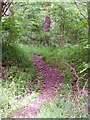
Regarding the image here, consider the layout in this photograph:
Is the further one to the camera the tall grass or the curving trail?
the tall grass

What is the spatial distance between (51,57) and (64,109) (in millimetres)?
6511

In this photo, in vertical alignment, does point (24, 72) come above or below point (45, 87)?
above

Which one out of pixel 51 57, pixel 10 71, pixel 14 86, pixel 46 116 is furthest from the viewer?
pixel 51 57

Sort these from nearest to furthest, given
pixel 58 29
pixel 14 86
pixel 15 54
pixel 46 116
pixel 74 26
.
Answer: pixel 46 116, pixel 14 86, pixel 15 54, pixel 74 26, pixel 58 29

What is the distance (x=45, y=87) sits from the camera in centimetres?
763

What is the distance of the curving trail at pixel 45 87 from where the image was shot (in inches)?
187

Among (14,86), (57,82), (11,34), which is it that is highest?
(11,34)

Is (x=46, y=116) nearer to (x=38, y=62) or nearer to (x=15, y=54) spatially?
(x=15, y=54)

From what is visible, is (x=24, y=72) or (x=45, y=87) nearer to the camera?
(x=45, y=87)

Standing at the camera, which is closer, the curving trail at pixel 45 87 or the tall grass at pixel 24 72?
the curving trail at pixel 45 87

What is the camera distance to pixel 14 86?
6.34 meters

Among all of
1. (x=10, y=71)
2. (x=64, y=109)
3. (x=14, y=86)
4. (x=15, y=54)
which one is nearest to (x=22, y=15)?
(x=15, y=54)

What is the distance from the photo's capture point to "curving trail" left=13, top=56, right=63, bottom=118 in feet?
15.6

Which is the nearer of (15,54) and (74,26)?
(15,54)
